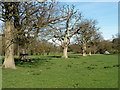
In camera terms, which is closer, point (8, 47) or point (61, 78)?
point (61, 78)

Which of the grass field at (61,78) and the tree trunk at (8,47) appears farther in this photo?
the tree trunk at (8,47)

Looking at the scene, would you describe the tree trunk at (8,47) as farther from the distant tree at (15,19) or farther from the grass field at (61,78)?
the grass field at (61,78)

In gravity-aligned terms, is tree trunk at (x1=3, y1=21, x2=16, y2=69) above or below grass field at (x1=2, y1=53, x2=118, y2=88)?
above

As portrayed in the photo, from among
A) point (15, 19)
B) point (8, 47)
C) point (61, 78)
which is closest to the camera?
point (61, 78)

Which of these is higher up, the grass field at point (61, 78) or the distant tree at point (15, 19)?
the distant tree at point (15, 19)

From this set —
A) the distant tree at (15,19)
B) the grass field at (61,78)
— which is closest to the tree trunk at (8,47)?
the distant tree at (15,19)

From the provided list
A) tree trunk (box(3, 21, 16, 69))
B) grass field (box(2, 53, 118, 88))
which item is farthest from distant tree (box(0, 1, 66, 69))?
grass field (box(2, 53, 118, 88))

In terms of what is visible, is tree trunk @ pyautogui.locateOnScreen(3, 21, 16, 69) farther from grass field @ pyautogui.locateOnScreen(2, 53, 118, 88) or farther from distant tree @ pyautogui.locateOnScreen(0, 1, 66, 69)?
grass field @ pyautogui.locateOnScreen(2, 53, 118, 88)

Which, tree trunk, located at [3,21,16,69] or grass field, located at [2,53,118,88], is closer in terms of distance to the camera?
grass field, located at [2,53,118,88]

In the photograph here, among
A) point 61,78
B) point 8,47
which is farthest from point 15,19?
point 61,78

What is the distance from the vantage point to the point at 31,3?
1655 centimetres

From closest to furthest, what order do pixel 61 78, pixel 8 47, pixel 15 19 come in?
pixel 61 78, pixel 8 47, pixel 15 19

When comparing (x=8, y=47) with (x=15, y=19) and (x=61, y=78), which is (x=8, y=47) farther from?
(x=61, y=78)

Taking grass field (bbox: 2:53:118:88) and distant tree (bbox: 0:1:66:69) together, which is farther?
distant tree (bbox: 0:1:66:69)
